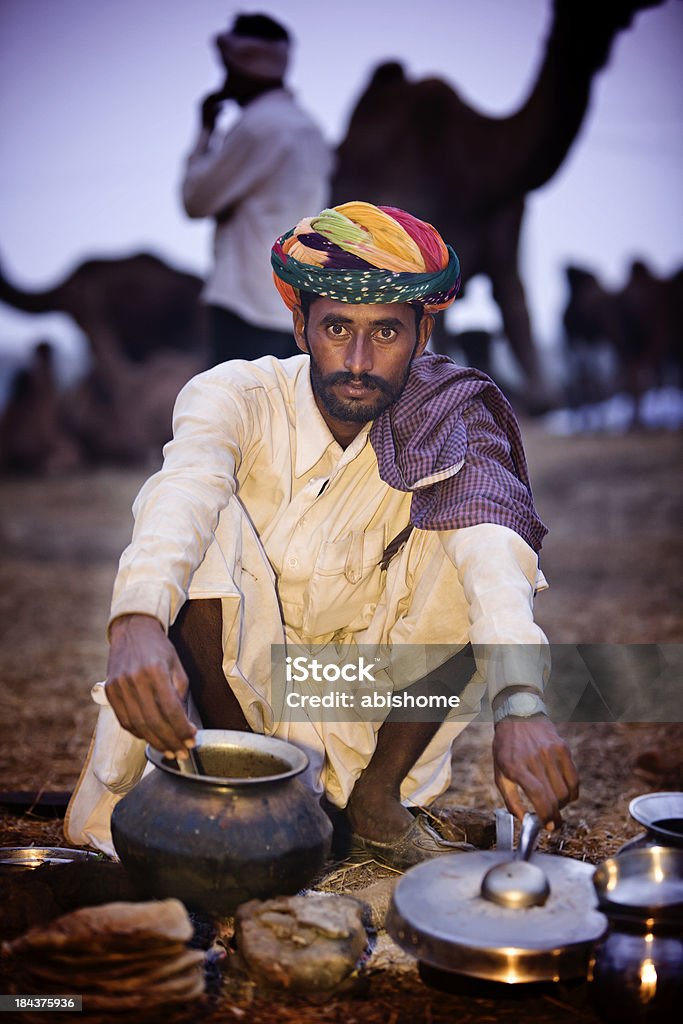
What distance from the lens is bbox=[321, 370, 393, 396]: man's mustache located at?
241cm

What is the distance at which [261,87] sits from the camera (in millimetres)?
4406

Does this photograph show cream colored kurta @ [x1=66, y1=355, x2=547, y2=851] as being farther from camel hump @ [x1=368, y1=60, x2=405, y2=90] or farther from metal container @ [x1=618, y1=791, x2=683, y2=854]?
camel hump @ [x1=368, y1=60, x2=405, y2=90]

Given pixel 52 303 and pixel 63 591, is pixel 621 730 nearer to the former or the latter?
pixel 63 591

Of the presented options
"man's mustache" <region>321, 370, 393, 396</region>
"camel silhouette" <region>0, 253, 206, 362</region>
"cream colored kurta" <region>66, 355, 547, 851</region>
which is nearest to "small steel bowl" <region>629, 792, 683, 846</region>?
"cream colored kurta" <region>66, 355, 547, 851</region>

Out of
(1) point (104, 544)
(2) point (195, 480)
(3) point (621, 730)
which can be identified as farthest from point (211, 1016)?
(1) point (104, 544)

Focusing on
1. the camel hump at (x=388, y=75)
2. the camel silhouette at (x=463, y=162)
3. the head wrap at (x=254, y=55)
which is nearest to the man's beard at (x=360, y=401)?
the head wrap at (x=254, y=55)

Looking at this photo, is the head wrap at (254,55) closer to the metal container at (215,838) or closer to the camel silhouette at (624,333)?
the metal container at (215,838)

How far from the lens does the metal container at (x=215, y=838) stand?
1.75 metres

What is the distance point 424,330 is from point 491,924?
56.5 inches

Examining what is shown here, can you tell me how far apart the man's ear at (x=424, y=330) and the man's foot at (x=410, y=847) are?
3.47 feet

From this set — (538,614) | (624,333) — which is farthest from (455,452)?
(624,333)

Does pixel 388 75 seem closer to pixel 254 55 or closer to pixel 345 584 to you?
pixel 254 55

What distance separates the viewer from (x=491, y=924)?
1639 millimetres

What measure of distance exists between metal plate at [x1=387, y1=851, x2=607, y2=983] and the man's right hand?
0.43m
